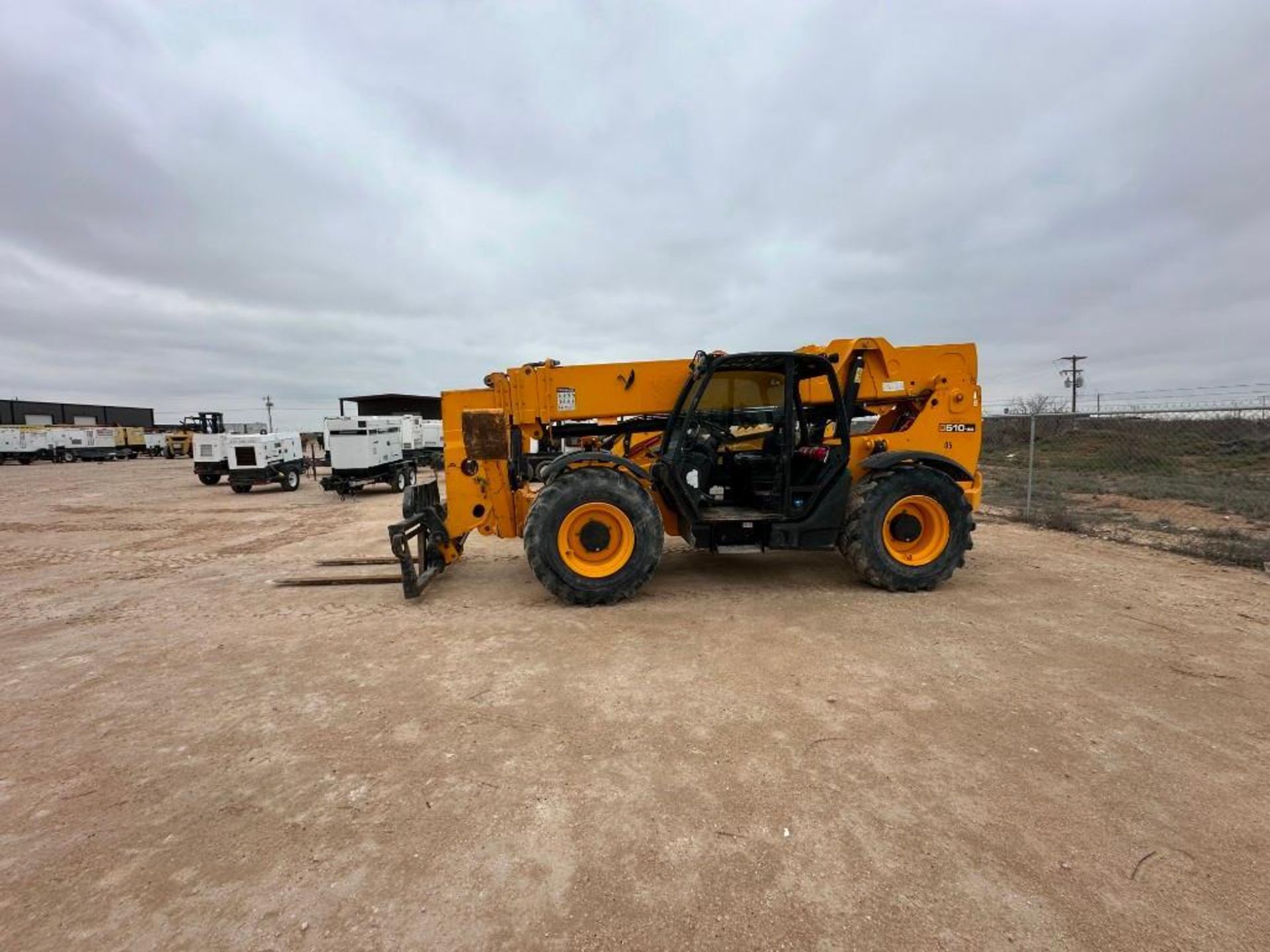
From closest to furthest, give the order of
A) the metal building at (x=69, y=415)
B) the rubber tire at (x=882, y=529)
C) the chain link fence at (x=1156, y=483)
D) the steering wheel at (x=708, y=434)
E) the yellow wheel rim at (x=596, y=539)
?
the yellow wheel rim at (x=596, y=539) → the rubber tire at (x=882, y=529) → the steering wheel at (x=708, y=434) → the chain link fence at (x=1156, y=483) → the metal building at (x=69, y=415)

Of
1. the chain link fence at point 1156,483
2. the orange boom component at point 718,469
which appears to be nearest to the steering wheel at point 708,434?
the orange boom component at point 718,469

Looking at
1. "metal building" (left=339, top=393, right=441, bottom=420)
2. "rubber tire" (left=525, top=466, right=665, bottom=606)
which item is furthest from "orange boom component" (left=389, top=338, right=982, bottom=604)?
"metal building" (left=339, top=393, right=441, bottom=420)

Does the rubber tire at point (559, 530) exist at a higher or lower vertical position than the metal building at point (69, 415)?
lower

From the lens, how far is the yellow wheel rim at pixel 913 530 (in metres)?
5.51

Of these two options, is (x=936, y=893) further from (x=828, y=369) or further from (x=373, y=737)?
(x=828, y=369)

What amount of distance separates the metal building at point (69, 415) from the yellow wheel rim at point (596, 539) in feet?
253

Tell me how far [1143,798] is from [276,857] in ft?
12.1

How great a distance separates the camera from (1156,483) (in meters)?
11.9

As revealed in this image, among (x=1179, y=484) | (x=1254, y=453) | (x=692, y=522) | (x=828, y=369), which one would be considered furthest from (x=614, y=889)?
(x=1254, y=453)

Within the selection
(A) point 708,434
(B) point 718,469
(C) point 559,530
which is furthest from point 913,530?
(C) point 559,530

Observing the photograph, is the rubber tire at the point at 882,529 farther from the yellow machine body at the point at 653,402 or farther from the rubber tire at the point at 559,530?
the rubber tire at the point at 559,530

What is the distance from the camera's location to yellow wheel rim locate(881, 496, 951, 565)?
551 centimetres

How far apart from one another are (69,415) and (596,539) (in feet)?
308

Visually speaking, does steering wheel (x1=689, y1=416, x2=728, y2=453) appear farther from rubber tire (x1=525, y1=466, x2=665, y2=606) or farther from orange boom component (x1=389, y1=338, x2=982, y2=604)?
rubber tire (x1=525, y1=466, x2=665, y2=606)
